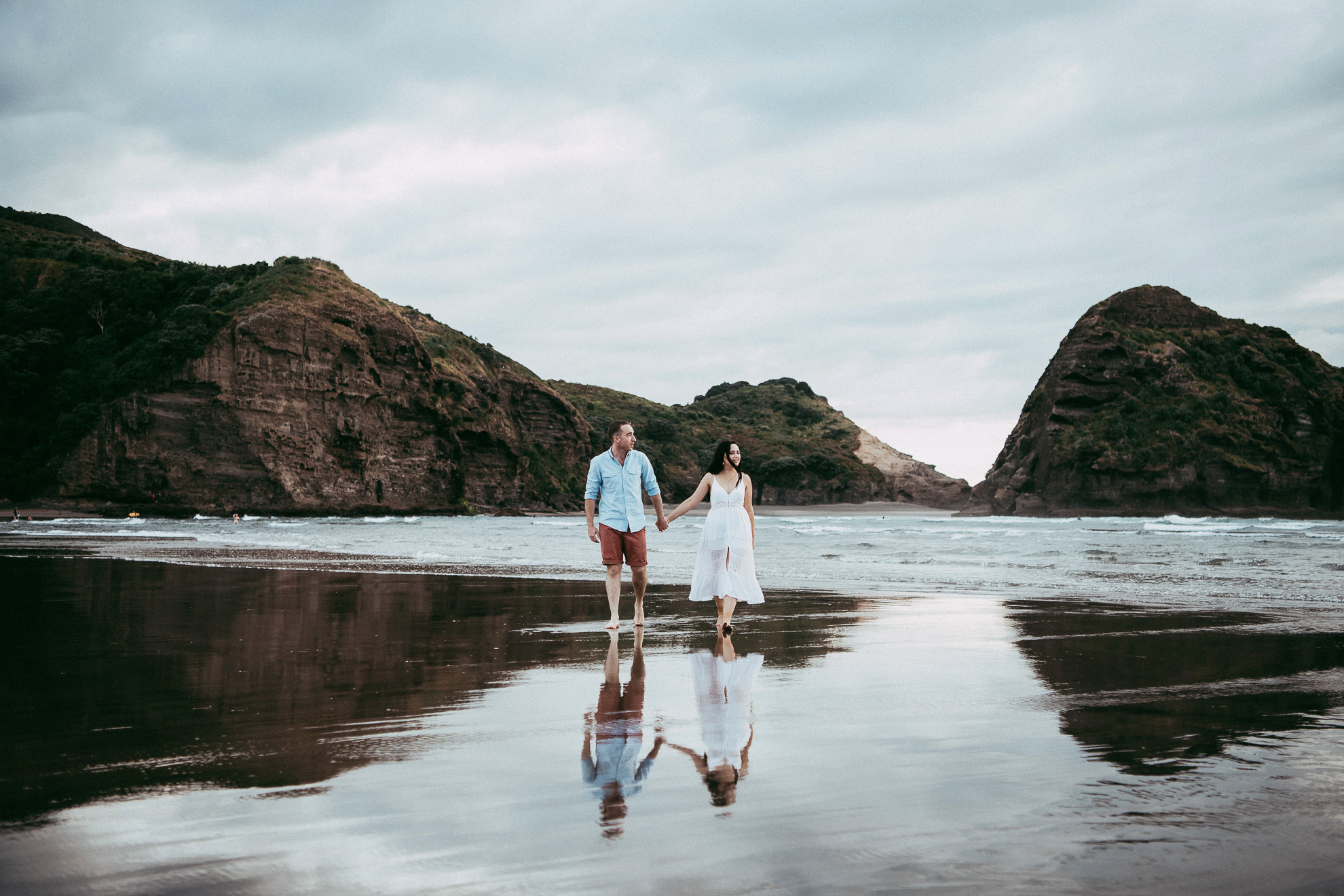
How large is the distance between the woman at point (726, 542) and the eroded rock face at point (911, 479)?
115604 mm

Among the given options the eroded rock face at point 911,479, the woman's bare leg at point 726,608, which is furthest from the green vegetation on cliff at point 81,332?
the eroded rock face at point 911,479

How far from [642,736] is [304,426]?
67608 millimetres

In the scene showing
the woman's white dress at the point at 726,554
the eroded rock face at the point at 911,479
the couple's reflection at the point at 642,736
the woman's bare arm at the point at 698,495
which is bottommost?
the couple's reflection at the point at 642,736

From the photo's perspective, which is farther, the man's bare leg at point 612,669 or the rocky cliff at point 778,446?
the rocky cliff at point 778,446

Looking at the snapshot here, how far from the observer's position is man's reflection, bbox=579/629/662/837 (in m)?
2.92

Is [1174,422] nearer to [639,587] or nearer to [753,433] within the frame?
[753,433]

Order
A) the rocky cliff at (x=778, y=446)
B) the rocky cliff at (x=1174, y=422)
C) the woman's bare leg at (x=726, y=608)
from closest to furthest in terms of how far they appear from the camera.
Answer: the woman's bare leg at (x=726, y=608) → the rocky cliff at (x=1174, y=422) → the rocky cliff at (x=778, y=446)

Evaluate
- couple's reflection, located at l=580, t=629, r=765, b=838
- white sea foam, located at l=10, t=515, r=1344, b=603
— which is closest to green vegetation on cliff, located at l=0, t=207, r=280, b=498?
white sea foam, located at l=10, t=515, r=1344, b=603

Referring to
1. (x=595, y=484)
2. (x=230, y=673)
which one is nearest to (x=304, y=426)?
(x=595, y=484)

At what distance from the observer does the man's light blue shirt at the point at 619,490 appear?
26.0 ft

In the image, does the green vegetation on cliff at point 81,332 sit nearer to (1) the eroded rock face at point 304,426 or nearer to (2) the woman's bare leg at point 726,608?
(1) the eroded rock face at point 304,426

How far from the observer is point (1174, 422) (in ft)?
260

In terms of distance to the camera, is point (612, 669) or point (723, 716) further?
point (612, 669)

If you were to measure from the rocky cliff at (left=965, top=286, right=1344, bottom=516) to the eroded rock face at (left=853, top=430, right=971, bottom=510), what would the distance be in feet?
108
